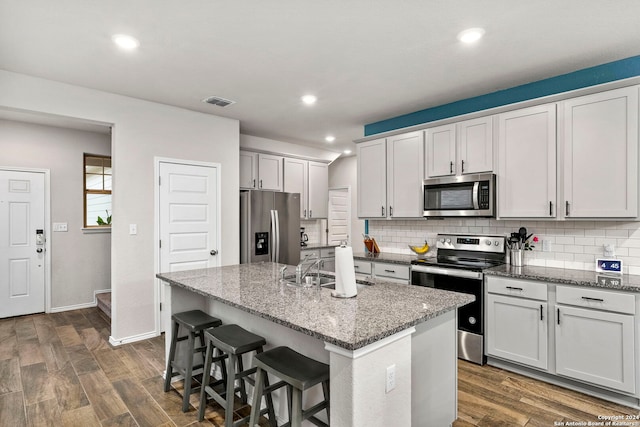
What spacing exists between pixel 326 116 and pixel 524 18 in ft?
8.35

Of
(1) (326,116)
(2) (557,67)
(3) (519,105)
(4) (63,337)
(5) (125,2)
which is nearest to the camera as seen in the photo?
(5) (125,2)

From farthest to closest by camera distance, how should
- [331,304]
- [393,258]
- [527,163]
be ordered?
[393,258] < [527,163] < [331,304]

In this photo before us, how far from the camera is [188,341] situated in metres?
2.58

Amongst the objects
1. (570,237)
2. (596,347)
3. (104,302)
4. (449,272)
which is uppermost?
(570,237)

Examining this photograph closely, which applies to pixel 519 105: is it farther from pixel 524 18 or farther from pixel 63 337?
pixel 63 337

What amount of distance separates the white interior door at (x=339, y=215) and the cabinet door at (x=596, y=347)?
4578 mm

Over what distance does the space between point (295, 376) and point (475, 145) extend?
2866 millimetres

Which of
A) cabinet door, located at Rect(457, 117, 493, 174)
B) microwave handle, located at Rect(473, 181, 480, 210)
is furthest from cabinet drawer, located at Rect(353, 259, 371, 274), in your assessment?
cabinet door, located at Rect(457, 117, 493, 174)

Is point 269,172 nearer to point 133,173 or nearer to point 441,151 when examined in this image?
point 133,173

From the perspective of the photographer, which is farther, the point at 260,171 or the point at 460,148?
the point at 260,171

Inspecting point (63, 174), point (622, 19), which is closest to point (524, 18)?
point (622, 19)

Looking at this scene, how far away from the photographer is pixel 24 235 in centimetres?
477

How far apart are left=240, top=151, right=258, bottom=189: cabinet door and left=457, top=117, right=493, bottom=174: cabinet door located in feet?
9.83

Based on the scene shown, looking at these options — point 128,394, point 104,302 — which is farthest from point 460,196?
point 104,302
